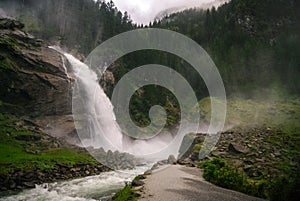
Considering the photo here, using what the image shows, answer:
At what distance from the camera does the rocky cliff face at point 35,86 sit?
179 ft

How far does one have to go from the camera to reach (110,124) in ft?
215

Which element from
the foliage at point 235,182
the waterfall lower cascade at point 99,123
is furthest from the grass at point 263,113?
the foliage at point 235,182

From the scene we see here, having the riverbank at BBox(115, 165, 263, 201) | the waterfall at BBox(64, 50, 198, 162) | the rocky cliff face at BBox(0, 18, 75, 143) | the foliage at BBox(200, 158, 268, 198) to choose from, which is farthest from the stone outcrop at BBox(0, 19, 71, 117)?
the foliage at BBox(200, 158, 268, 198)

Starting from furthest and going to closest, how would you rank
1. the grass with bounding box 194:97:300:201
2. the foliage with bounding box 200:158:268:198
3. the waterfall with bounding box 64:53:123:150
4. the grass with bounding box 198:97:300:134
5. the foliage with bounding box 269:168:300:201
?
the waterfall with bounding box 64:53:123:150
the grass with bounding box 198:97:300:134
the foliage with bounding box 200:158:268:198
the grass with bounding box 194:97:300:201
the foliage with bounding box 269:168:300:201

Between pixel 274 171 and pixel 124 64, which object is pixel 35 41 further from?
pixel 274 171

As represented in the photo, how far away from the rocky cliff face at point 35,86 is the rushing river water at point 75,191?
80.6ft

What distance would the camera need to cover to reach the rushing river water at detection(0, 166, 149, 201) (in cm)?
2333

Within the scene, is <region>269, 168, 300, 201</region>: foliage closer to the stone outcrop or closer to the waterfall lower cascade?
the waterfall lower cascade

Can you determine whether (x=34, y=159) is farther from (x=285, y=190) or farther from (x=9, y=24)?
(x=9, y=24)

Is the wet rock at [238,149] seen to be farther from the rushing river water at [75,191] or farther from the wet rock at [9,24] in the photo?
the wet rock at [9,24]

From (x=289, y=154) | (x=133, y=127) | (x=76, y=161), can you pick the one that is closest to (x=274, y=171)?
(x=289, y=154)

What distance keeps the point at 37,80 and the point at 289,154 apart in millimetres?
48875

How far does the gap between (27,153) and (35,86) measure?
19.7 m

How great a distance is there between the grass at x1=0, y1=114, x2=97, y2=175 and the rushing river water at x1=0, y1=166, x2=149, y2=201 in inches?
251
